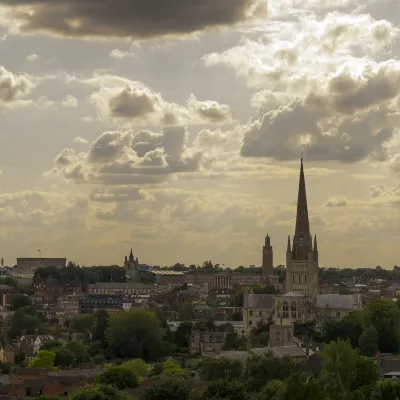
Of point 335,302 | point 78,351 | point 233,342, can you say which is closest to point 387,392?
point 78,351

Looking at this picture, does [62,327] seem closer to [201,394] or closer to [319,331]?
[319,331]

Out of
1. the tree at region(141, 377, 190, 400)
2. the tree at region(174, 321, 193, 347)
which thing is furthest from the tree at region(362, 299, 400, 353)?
the tree at region(141, 377, 190, 400)

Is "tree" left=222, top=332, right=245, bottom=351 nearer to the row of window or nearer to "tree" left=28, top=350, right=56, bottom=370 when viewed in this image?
"tree" left=28, top=350, right=56, bottom=370

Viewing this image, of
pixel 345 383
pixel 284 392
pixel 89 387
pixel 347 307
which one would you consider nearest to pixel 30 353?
pixel 347 307

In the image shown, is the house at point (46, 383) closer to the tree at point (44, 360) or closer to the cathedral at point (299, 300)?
the tree at point (44, 360)

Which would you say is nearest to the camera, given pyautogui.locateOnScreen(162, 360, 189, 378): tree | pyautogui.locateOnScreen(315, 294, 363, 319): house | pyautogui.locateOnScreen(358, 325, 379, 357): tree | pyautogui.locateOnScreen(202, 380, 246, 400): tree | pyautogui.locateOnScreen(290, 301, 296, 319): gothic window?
pyautogui.locateOnScreen(202, 380, 246, 400): tree

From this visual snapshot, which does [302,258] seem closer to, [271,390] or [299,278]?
[299,278]

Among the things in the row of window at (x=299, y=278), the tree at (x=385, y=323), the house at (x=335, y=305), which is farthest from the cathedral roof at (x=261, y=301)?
the tree at (x=385, y=323)
